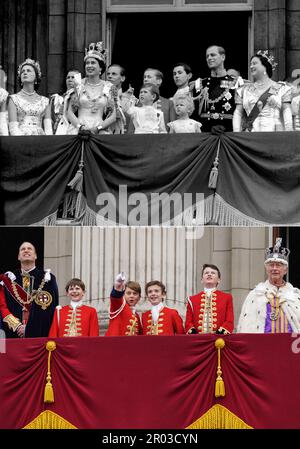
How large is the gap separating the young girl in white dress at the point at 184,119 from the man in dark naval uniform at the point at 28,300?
9.61 ft

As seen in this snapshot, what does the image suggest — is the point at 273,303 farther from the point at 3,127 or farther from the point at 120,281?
the point at 3,127

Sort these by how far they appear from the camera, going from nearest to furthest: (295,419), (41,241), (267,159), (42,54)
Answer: (295,419), (267,159), (41,241), (42,54)

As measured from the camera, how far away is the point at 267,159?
25.7 m

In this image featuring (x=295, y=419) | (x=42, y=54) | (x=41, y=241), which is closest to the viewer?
(x=295, y=419)

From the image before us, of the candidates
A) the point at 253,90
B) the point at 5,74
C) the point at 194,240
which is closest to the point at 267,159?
the point at 253,90

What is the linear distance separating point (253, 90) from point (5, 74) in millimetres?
4561

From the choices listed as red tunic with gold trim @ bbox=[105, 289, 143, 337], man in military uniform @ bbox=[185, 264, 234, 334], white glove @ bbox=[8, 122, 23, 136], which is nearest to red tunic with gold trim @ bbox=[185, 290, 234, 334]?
man in military uniform @ bbox=[185, 264, 234, 334]

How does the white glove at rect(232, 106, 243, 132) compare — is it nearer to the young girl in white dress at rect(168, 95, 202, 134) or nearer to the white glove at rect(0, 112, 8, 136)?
the young girl in white dress at rect(168, 95, 202, 134)

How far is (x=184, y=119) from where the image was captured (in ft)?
86.3

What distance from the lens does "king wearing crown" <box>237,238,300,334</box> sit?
23.6 m

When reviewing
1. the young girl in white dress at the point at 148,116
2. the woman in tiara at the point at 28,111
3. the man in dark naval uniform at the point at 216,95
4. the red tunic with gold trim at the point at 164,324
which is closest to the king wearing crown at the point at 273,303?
the red tunic with gold trim at the point at 164,324

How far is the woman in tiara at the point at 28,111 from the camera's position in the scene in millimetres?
26266

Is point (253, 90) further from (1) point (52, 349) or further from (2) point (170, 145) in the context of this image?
(1) point (52, 349)

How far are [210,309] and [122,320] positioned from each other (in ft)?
3.46
